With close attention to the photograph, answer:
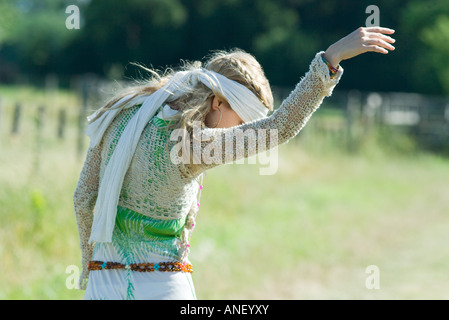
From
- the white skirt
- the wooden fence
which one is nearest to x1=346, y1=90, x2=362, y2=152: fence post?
the wooden fence

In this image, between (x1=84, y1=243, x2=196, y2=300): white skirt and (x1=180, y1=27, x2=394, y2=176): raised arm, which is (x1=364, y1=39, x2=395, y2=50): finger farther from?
(x1=84, y1=243, x2=196, y2=300): white skirt

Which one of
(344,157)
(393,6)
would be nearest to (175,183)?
(344,157)

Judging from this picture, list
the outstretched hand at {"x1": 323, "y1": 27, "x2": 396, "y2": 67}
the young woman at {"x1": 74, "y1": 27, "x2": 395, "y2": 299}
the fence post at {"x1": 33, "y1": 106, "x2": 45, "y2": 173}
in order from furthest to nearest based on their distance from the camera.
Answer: the fence post at {"x1": 33, "y1": 106, "x2": 45, "y2": 173}
the young woman at {"x1": 74, "y1": 27, "x2": 395, "y2": 299}
the outstretched hand at {"x1": 323, "y1": 27, "x2": 396, "y2": 67}

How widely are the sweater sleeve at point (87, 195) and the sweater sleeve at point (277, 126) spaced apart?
558 mm

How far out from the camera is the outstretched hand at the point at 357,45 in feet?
7.21

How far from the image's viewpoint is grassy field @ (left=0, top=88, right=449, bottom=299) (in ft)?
18.7

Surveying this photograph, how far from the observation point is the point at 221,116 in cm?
244

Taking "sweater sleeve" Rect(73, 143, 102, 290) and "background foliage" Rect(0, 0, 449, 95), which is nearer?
"sweater sleeve" Rect(73, 143, 102, 290)

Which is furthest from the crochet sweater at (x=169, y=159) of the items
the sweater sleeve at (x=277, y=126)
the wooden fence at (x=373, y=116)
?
the wooden fence at (x=373, y=116)

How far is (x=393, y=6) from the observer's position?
35562 mm

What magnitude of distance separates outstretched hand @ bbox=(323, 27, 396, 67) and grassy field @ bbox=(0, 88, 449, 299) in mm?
3348

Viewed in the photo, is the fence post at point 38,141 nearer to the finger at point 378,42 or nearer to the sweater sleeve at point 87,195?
the sweater sleeve at point 87,195

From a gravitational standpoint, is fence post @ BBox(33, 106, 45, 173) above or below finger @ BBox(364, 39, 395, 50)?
above

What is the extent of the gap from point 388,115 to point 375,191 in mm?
9104
